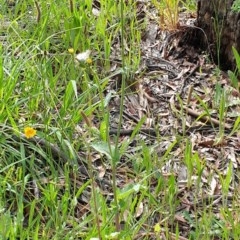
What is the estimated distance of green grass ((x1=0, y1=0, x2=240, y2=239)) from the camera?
180cm

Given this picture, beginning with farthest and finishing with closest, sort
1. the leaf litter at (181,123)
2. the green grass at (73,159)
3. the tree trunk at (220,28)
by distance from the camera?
the tree trunk at (220,28), the leaf litter at (181,123), the green grass at (73,159)

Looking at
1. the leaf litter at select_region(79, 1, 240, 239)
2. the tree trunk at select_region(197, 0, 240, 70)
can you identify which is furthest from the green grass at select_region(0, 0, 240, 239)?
the tree trunk at select_region(197, 0, 240, 70)

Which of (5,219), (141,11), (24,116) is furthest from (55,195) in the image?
(141,11)

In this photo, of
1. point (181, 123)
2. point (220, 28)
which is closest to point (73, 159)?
point (181, 123)

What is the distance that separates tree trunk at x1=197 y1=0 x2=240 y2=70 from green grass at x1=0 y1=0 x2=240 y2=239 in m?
0.35

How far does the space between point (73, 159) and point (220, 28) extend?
103 cm

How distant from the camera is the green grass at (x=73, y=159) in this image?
180cm

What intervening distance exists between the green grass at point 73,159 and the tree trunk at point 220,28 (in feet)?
1.16

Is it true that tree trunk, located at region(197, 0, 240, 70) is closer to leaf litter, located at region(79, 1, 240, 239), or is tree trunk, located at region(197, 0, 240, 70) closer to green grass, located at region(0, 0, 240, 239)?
leaf litter, located at region(79, 1, 240, 239)

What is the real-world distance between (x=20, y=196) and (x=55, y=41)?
1.05 m

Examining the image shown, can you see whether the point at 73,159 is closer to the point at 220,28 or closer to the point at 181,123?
the point at 181,123

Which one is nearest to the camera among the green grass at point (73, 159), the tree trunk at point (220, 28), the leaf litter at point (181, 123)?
the green grass at point (73, 159)

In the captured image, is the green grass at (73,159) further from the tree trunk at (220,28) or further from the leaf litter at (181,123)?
the tree trunk at (220,28)

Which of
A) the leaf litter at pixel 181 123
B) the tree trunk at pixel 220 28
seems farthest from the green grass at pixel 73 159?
the tree trunk at pixel 220 28
